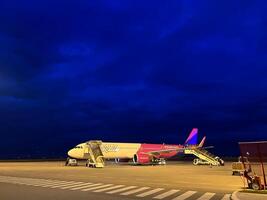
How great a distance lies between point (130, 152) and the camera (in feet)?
210

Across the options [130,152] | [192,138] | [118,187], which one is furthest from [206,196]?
[192,138]

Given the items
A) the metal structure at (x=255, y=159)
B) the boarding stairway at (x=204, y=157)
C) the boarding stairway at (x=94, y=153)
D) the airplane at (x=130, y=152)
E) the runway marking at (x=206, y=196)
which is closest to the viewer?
the runway marking at (x=206, y=196)

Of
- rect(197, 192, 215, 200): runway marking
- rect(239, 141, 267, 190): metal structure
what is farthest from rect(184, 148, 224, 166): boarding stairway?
rect(197, 192, 215, 200): runway marking

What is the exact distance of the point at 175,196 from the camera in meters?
17.6

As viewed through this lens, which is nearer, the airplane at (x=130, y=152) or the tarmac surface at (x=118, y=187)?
the tarmac surface at (x=118, y=187)

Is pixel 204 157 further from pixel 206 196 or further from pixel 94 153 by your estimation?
pixel 206 196

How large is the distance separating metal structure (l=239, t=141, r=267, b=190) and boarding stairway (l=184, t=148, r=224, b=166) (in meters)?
43.5

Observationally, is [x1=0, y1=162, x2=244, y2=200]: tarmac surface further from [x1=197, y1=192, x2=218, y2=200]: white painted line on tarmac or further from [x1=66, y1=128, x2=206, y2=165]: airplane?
[x1=66, y1=128, x2=206, y2=165]: airplane

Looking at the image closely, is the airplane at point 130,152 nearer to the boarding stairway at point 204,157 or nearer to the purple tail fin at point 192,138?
the boarding stairway at point 204,157

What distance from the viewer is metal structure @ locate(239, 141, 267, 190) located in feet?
64.3

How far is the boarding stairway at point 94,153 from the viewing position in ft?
185

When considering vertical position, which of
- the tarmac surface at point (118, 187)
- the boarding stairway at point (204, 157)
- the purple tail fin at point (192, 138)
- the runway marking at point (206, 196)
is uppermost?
the purple tail fin at point (192, 138)

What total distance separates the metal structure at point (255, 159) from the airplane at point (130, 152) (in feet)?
131

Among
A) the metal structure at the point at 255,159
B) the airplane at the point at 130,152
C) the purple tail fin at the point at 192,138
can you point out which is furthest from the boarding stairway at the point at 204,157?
the metal structure at the point at 255,159
